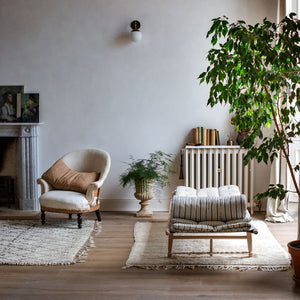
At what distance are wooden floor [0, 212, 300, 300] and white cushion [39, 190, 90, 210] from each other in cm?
106

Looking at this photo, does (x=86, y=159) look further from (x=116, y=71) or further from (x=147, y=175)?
(x=116, y=71)

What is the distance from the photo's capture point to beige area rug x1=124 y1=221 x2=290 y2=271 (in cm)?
378

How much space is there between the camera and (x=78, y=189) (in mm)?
5328

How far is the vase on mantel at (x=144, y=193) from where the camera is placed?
5673mm

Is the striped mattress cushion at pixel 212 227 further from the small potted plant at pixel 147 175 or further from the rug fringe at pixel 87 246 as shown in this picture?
the small potted plant at pixel 147 175

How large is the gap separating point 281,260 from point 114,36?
3.68 metres

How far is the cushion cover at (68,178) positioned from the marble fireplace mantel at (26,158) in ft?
2.14

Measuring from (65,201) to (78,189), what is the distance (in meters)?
0.34

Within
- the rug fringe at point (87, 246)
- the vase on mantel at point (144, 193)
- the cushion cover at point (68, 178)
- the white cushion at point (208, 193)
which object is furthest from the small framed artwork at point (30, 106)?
the white cushion at point (208, 193)

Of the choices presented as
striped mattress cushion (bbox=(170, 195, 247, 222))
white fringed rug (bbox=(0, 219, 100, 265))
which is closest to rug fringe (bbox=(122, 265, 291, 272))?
striped mattress cushion (bbox=(170, 195, 247, 222))

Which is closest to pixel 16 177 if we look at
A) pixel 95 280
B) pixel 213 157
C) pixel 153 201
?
pixel 153 201

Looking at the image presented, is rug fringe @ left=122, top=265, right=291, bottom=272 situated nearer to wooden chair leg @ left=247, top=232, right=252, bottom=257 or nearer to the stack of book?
wooden chair leg @ left=247, top=232, right=252, bottom=257

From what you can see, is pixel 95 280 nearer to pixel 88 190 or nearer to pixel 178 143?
pixel 88 190

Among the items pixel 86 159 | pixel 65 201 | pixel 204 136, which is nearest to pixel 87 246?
pixel 65 201
